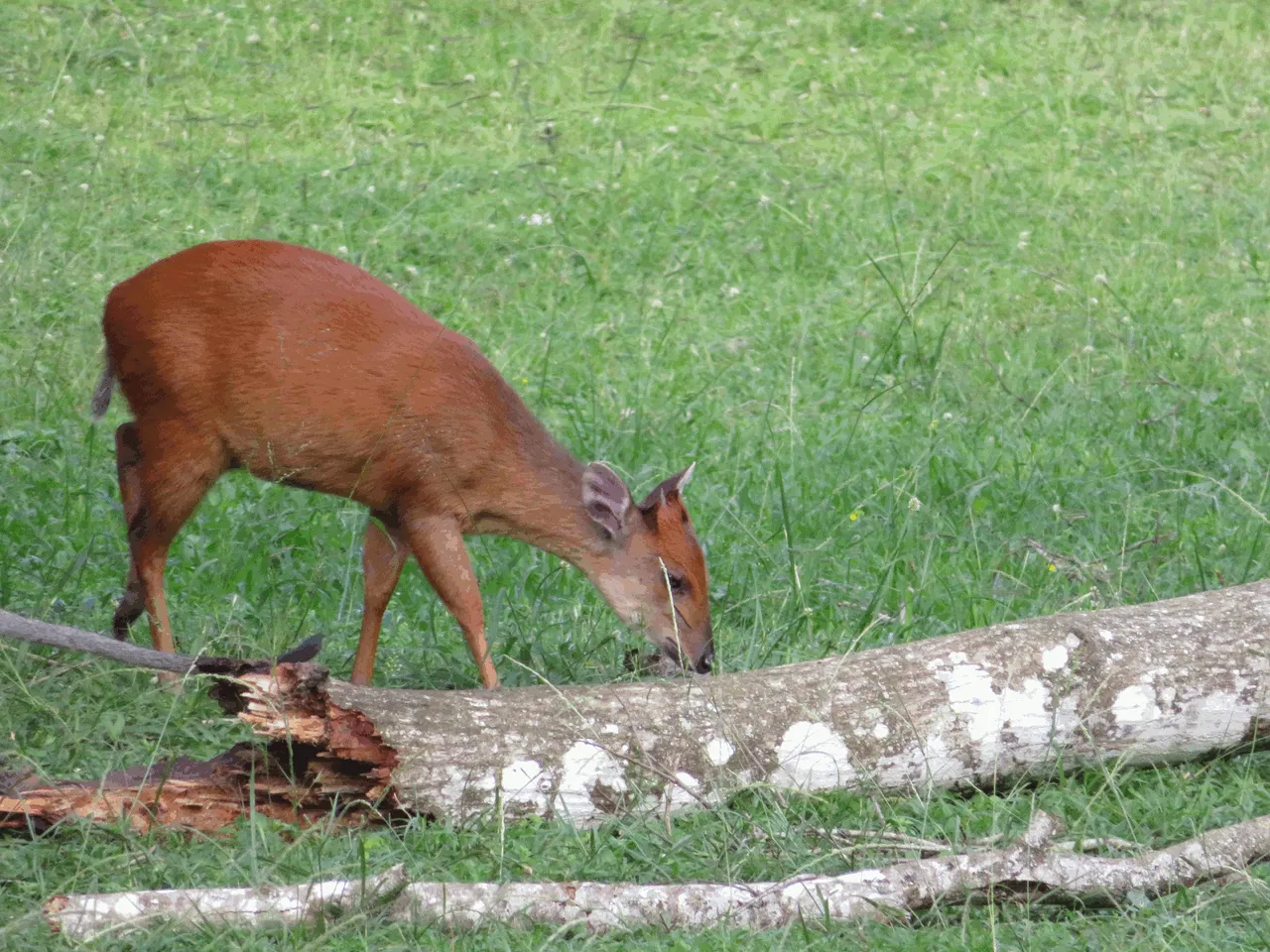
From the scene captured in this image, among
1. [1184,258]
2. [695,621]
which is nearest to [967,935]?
[695,621]

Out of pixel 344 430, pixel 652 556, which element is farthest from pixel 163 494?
pixel 652 556

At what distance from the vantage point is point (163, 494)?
521cm

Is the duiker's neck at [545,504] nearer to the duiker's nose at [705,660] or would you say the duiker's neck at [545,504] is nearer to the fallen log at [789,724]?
the duiker's nose at [705,660]

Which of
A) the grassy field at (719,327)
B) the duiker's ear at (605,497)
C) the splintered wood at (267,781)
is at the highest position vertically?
the splintered wood at (267,781)

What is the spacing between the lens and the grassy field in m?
4.12

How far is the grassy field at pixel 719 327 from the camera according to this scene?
412cm

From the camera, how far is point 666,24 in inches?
495

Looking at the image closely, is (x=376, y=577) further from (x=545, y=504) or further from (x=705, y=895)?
(x=705, y=895)

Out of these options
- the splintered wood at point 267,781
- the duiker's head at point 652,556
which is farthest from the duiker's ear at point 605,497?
the splintered wood at point 267,781

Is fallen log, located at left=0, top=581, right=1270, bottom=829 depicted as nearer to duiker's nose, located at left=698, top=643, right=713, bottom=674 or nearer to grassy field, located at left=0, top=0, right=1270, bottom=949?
grassy field, located at left=0, top=0, right=1270, bottom=949

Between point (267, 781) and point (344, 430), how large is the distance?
1.52 meters

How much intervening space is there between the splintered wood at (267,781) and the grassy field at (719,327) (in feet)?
0.28

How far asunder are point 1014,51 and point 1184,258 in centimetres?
328

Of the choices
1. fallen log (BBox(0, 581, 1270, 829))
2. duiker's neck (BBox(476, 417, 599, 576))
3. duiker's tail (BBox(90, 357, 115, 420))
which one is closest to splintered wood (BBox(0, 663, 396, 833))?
fallen log (BBox(0, 581, 1270, 829))
